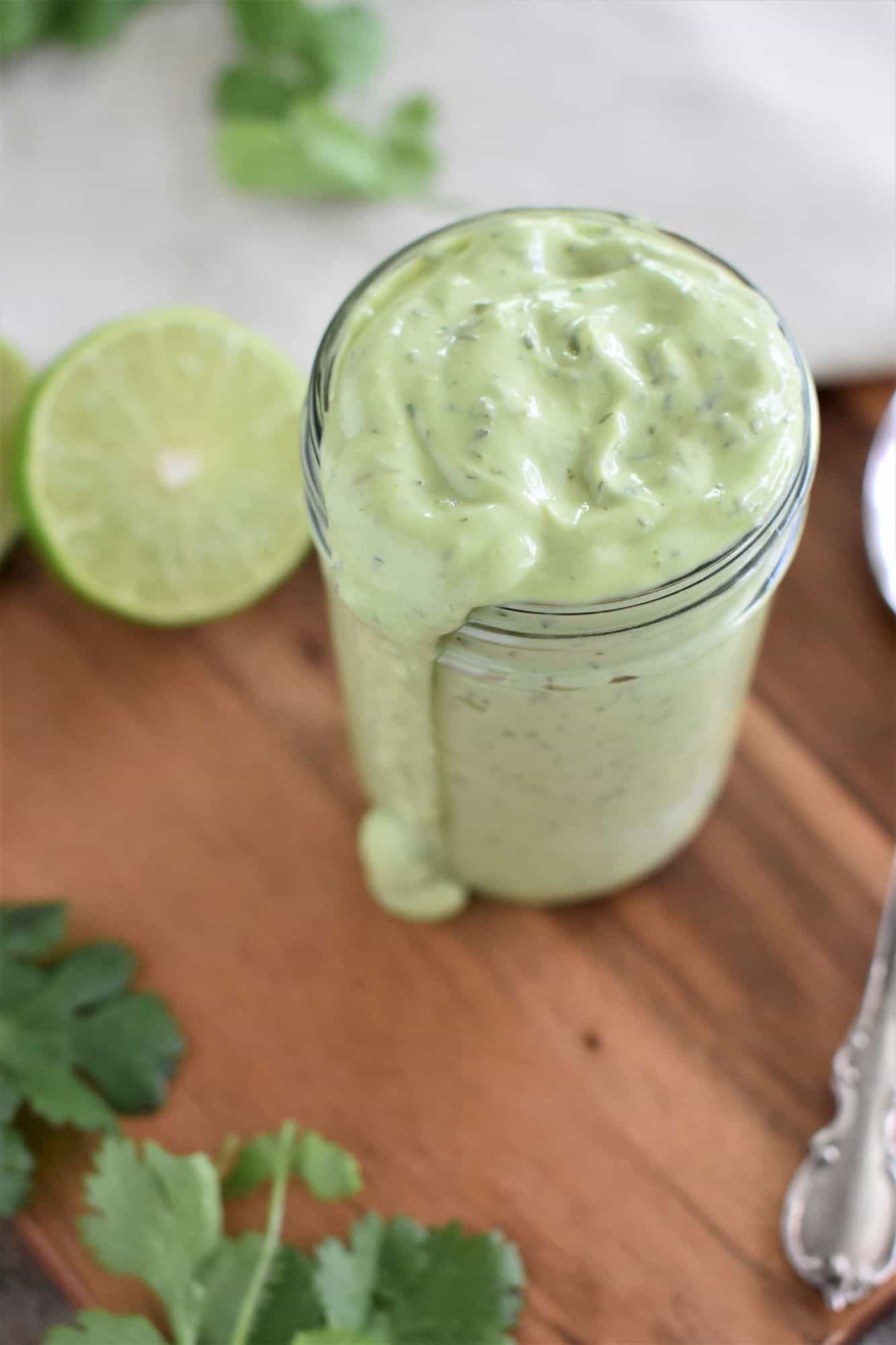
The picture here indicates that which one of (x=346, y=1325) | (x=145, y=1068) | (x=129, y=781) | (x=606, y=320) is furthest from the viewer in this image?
(x=129, y=781)

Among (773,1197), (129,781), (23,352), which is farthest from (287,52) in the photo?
(773,1197)

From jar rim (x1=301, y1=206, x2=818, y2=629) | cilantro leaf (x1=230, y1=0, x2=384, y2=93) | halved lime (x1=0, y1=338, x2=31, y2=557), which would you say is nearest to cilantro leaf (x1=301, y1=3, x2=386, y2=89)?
cilantro leaf (x1=230, y1=0, x2=384, y2=93)

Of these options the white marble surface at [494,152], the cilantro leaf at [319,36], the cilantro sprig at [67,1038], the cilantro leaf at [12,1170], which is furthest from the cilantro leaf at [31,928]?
the cilantro leaf at [319,36]

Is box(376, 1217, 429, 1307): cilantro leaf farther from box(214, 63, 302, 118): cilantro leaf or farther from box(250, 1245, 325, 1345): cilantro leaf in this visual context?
box(214, 63, 302, 118): cilantro leaf

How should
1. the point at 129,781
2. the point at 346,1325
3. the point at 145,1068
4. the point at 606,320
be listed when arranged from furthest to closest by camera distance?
1. the point at 129,781
2. the point at 145,1068
3. the point at 346,1325
4. the point at 606,320

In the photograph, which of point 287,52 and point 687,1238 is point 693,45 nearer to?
point 287,52

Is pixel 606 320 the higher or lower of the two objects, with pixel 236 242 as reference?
higher
